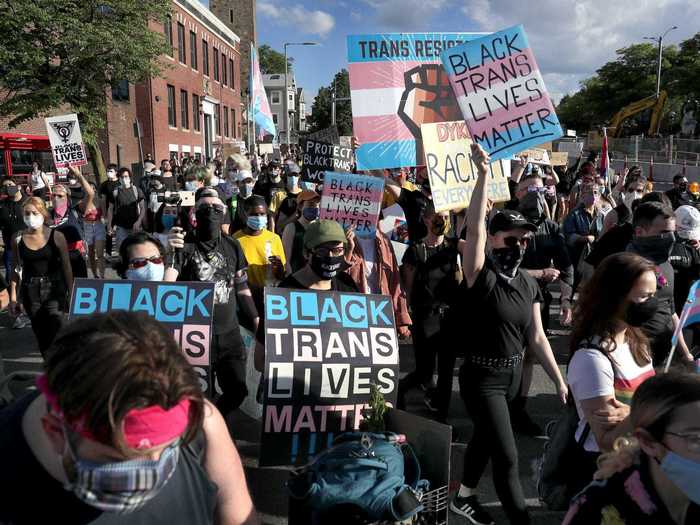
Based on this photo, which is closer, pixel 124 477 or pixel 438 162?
pixel 124 477

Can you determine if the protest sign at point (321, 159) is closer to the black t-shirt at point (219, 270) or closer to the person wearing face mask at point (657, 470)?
the black t-shirt at point (219, 270)

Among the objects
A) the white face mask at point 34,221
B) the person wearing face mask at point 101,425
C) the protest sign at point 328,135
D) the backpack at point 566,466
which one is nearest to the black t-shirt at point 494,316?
the backpack at point 566,466

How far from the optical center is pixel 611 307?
264 centimetres

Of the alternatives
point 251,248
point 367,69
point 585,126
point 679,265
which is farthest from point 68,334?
point 585,126

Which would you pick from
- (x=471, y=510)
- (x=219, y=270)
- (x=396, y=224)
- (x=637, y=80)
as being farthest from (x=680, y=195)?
(x=637, y=80)

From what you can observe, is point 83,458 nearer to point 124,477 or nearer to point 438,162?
point 124,477

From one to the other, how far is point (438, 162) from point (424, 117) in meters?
1.25

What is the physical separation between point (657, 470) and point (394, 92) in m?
4.93

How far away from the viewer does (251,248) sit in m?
5.18

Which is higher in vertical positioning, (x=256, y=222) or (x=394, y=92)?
(x=394, y=92)

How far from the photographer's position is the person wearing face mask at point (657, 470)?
1.58m

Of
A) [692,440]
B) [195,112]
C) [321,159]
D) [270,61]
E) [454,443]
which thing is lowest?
[454,443]

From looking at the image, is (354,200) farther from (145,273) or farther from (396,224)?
(145,273)

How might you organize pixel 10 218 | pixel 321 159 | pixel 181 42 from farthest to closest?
pixel 181 42
pixel 10 218
pixel 321 159
